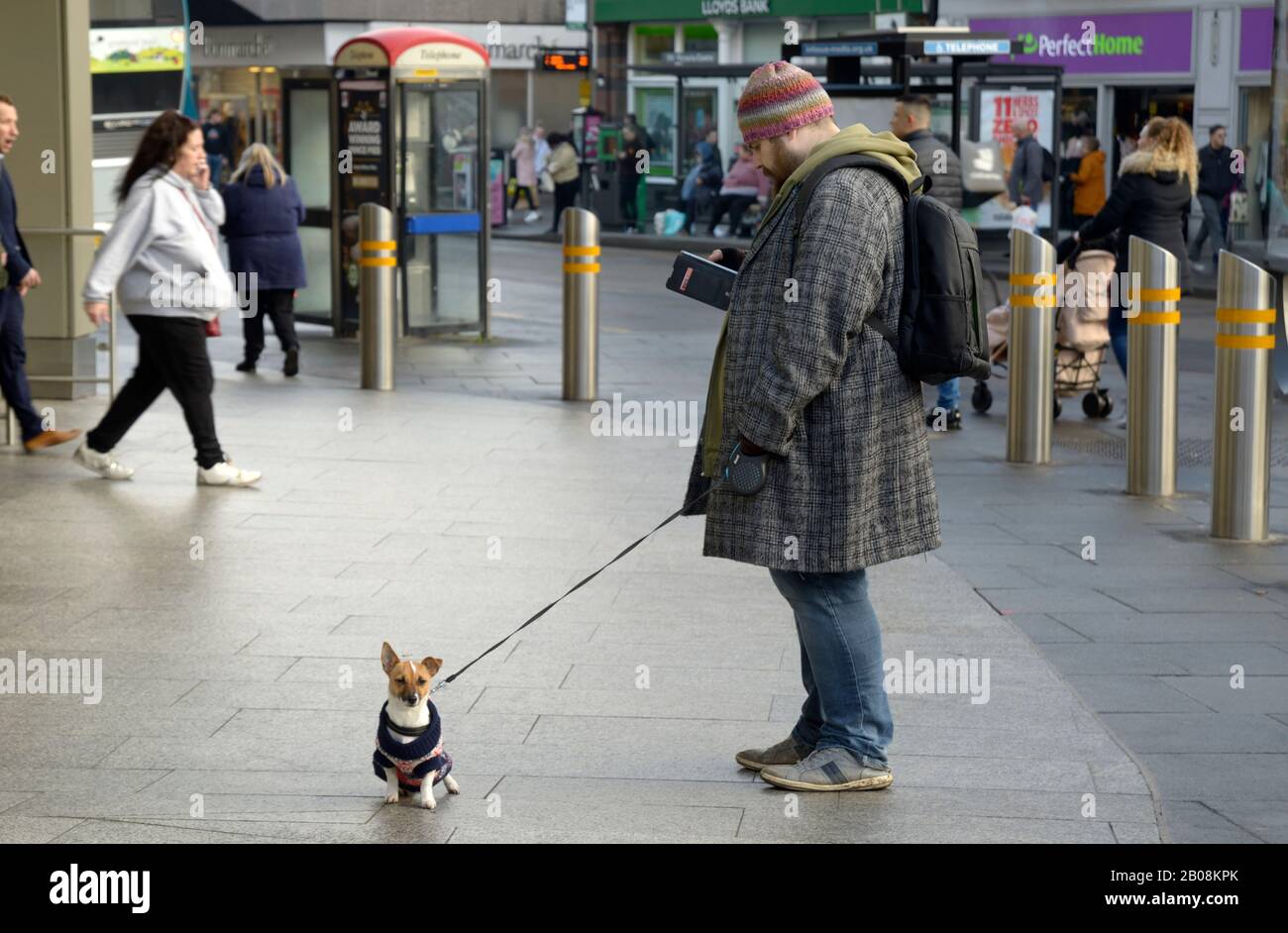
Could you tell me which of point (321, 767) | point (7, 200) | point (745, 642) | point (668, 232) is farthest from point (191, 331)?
point (668, 232)

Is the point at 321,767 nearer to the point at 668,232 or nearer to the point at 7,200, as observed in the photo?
the point at 7,200

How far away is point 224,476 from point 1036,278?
15.1 ft

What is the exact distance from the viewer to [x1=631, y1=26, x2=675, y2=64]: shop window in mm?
39281

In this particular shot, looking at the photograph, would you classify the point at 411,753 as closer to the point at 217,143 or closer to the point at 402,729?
the point at 402,729

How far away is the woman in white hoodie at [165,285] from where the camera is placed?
9.28m

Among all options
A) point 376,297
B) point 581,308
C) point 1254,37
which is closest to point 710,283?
point 581,308

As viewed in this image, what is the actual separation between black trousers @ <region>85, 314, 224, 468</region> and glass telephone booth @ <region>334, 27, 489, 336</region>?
23.0ft

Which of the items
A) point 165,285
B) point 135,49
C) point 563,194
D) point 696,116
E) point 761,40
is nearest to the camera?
point 165,285

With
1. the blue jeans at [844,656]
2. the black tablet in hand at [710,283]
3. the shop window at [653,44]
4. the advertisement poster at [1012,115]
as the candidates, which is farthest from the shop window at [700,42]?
the blue jeans at [844,656]

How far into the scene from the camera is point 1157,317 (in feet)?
32.7

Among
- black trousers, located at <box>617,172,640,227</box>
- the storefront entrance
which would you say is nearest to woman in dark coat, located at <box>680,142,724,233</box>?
black trousers, located at <box>617,172,640,227</box>

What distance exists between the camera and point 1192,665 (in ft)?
21.6

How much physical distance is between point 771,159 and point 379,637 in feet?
8.18

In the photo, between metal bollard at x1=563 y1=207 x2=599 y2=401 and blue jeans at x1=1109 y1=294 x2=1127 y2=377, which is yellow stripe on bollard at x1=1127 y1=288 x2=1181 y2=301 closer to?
blue jeans at x1=1109 y1=294 x2=1127 y2=377
